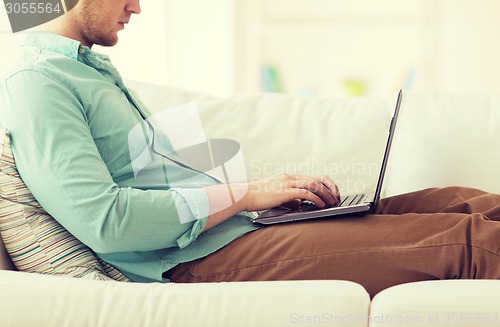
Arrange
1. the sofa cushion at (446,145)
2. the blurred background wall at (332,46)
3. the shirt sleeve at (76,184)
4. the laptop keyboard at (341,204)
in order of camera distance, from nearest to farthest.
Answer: the shirt sleeve at (76,184)
the laptop keyboard at (341,204)
the sofa cushion at (446,145)
the blurred background wall at (332,46)

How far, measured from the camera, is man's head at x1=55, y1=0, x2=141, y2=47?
1.48 meters

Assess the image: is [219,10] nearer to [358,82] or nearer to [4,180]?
[358,82]

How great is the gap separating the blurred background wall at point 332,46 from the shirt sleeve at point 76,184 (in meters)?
2.06

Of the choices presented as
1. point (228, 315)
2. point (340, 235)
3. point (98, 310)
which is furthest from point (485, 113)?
point (98, 310)

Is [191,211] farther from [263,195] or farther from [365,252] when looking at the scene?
[365,252]

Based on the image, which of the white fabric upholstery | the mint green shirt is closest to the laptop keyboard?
the mint green shirt

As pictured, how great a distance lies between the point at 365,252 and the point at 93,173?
0.48 meters

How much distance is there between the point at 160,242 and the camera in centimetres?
128

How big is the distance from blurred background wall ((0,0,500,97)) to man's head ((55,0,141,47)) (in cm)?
178

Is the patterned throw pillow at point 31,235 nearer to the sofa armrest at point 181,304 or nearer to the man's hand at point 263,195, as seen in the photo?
the sofa armrest at point 181,304

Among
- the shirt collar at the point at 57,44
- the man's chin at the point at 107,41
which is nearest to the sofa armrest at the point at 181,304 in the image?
the shirt collar at the point at 57,44

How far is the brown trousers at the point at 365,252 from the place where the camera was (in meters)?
1.22

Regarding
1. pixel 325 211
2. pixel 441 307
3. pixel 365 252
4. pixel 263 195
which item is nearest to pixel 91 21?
pixel 263 195

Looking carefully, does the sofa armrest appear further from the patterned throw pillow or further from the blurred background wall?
the blurred background wall
